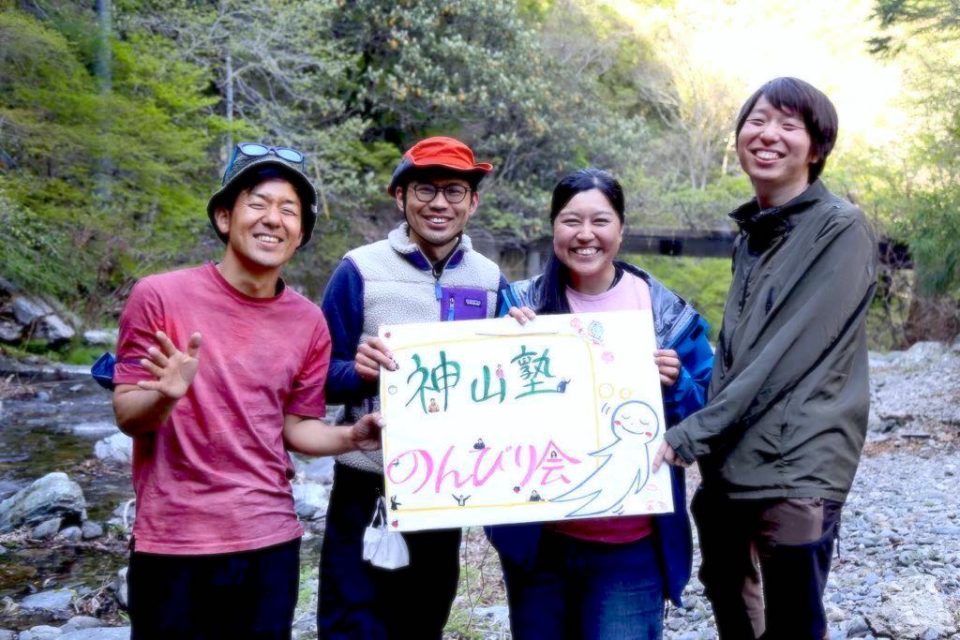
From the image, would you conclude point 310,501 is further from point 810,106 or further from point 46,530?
point 810,106

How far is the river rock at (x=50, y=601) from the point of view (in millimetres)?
5848

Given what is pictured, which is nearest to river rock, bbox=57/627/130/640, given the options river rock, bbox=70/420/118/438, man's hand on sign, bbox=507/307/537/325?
man's hand on sign, bbox=507/307/537/325

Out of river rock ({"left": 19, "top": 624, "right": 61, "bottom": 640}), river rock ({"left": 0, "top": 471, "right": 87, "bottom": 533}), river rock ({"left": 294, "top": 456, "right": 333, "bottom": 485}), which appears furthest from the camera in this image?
river rock ({"left": 294, "top": 456, "right": 333, "bottom": 485})

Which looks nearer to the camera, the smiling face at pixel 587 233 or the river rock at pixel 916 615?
the smiling face at pixel 587 233

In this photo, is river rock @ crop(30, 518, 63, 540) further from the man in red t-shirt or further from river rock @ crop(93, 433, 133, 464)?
the man in red t-shirt

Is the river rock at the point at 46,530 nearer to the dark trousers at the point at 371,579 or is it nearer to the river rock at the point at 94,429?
the river rock at the point at 94,429

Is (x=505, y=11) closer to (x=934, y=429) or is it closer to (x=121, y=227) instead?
(x=121, y=227)

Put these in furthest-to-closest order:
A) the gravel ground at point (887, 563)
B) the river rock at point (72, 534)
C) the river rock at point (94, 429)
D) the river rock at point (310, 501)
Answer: the river rock at point (94, 429) → the river rock at point (310, 501) → the river rock at point (72, 534) → the gravel ground at point (887, 563)

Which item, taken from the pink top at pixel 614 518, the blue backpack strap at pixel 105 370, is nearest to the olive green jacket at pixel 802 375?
the pink top at pixel 614 518

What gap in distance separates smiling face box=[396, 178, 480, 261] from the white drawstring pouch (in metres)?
0.91

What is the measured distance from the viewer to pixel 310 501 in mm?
8320

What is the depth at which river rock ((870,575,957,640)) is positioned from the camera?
3.90 meters

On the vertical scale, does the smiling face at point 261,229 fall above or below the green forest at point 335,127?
below

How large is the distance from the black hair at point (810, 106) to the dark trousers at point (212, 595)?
6.13ft
